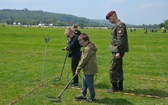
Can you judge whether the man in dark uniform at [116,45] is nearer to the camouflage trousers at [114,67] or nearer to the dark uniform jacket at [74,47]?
the camouflage trousers at [114,67]

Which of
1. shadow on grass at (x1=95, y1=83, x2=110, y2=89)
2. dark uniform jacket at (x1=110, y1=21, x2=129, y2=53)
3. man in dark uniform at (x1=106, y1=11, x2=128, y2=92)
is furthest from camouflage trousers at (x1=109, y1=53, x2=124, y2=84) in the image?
shadow on grass at (x1=95, y1=83, x2=110, y2=89)

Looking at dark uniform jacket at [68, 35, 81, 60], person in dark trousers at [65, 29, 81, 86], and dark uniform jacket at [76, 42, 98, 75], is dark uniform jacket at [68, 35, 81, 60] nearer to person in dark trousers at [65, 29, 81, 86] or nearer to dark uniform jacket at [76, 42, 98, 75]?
person in dark trousers at [65, 29, 81, 86]

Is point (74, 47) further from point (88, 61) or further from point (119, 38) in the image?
point (88, 61)

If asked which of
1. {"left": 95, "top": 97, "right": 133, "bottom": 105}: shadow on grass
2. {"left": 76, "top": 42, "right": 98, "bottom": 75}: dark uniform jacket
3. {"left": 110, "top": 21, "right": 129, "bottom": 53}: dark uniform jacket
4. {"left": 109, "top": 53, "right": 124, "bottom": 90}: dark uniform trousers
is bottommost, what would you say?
{"left": 95, "top": 97, "right": 133, "bottom": 105}: shadow on grass

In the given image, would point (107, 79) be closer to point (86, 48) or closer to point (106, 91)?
point (106, 91)

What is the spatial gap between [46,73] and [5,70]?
194cm

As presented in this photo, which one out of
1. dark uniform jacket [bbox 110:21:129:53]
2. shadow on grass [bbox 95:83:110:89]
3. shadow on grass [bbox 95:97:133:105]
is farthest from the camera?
shadow on grass [bbox 95:83:110:89]

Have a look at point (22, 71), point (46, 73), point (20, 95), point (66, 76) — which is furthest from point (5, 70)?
point (20, 95)

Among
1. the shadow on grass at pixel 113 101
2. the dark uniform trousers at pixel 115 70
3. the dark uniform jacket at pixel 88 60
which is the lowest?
the shadow on grass at pixel 113 101

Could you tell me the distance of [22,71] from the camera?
1266cm

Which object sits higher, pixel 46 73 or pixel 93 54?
pixel 93 54

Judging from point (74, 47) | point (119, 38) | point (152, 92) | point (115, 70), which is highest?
point (119, 38)

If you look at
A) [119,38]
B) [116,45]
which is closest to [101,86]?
[116,45]

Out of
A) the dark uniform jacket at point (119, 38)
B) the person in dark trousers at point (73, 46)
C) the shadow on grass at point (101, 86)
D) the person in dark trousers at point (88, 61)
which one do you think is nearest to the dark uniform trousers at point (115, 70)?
the dark uniform jacket at point (119, 38)
